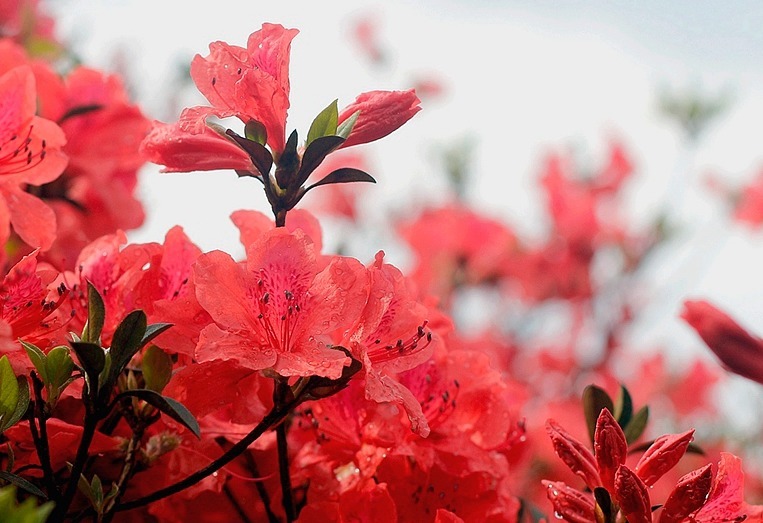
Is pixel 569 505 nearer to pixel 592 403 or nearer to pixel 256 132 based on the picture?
pixel 592 403

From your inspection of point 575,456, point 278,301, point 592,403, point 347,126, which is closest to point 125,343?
point 278,301

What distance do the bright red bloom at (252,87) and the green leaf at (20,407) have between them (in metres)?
0.26

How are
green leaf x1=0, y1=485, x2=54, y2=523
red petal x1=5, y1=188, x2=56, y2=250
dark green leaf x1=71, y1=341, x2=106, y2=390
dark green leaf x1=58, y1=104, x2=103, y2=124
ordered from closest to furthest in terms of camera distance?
green leaf x1=0, y1=485, x2=54, y2=523
dark green leaf x1=71, y1=341, x2=106, y2=390
red petal x1=5, y1=188, x2=56, y2=250
dark green leaf x1=58, y1=104, x2=103, y2=124

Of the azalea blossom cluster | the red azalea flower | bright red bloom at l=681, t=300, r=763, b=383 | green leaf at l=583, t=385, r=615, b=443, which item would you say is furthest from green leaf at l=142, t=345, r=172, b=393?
bright red bloom at l=681, t=300, r=763, b=383

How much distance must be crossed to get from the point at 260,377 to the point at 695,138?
3.04 m

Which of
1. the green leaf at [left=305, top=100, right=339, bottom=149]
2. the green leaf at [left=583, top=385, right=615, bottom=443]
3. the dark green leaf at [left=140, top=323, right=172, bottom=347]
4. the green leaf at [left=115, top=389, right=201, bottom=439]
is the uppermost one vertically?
the green leaf at [left=305, top=100, right=339, bottom=149]

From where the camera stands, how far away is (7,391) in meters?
0.69

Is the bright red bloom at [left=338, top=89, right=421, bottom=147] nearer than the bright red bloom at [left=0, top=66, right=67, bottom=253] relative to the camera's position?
Yes

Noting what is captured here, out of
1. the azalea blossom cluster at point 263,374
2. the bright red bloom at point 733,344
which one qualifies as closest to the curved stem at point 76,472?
the azalea blossom cluster at point 263,374

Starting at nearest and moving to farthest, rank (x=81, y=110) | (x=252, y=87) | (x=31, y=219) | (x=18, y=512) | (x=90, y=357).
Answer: (x=18, y=512) < (x=90, y=357) < (x=252, y=87) < (x=31, y=219) < (x=81, y=110)

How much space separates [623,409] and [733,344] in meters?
0.13

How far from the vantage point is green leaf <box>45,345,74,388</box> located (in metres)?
0.69

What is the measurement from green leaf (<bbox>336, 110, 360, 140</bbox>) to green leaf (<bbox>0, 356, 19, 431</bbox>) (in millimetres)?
305

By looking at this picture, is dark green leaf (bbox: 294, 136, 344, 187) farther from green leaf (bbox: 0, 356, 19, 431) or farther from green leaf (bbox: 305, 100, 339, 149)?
green leaf (bbox: 0, 356, 19, 431)
